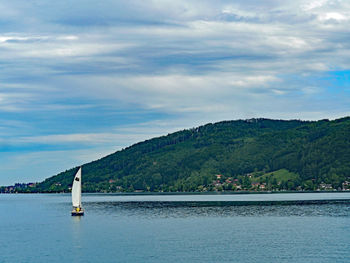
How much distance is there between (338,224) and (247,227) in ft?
87.9

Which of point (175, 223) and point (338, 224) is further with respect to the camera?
point (175, 223)

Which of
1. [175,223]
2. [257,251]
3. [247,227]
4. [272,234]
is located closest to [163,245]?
[257,251]

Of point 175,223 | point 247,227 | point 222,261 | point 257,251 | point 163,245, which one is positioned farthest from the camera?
point 175,223

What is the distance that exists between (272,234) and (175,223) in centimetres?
4352

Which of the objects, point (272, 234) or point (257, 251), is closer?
point (257, 251)

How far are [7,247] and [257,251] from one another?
2170 inches

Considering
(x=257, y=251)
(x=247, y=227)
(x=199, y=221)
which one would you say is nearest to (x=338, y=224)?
(x=247, y=227)

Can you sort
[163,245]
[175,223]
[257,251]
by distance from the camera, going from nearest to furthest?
1. [257,251]
2. [163,245]
3. [175,223]

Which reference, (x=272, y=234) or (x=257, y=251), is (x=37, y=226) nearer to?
(x=272, y=234)

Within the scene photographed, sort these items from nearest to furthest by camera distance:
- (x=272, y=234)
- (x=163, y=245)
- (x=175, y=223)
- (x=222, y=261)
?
(x=222, y=261) → (x=163, y=245) → (x=272, y=234) → (x=175, y=223)

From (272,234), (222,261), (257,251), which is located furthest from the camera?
(272,234)

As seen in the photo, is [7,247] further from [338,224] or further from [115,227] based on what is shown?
[338,224]

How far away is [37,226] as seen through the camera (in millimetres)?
172500

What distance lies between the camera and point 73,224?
174 metres
